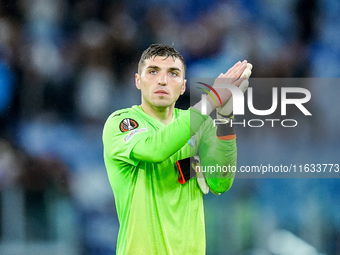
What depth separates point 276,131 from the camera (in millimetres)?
3695

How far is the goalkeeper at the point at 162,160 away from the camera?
2.21m

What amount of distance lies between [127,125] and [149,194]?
1.12ft

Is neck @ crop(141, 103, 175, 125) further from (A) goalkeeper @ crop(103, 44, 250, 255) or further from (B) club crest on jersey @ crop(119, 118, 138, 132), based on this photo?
(B) club crest on jersey @ crop(119, 118, 138, 132)

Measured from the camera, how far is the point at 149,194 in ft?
7.58

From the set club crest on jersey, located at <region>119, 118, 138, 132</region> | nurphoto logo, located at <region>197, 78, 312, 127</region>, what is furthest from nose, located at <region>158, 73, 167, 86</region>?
nurphoto logo, located at <region>197, 78, 312, 127</region>

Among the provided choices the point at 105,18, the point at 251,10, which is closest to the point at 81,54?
the point at 105,18

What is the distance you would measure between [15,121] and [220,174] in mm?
1857

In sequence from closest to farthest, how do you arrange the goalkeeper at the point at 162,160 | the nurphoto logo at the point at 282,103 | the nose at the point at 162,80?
the goalkeeper at the point at 162,160, the nose at the point at 162,80, the nurphoto logo at the point at 282,103

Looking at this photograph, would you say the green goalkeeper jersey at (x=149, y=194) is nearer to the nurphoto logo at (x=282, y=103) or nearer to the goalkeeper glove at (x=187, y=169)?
the goalkeeper glove at (x=187, y=169)

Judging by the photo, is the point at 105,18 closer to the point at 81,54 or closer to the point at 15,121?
the point at 81,54

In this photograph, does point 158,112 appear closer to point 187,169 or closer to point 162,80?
point 162,80

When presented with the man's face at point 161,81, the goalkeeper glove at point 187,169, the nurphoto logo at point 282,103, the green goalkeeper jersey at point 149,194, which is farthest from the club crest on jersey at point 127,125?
the nurphoto logo at point 282,103

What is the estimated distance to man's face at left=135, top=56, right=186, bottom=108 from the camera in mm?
2449

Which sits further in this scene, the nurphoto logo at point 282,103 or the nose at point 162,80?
the nurphoto logo at point 282,103
